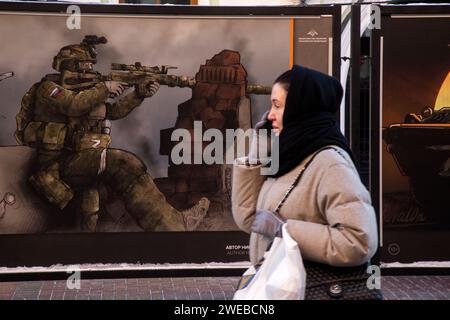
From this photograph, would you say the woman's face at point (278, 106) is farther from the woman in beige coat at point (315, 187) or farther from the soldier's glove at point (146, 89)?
the soldier's glove at point (146, 89)

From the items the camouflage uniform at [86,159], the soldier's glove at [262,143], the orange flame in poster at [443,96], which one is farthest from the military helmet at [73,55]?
the soldier's glove at [262,143]

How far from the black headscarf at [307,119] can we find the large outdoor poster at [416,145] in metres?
3.88

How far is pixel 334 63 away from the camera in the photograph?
22.3 feet

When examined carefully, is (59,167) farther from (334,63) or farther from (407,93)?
(407,93)

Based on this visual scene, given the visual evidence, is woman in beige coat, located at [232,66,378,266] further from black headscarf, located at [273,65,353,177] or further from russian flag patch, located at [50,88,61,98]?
russian flag patch, located at [50,88,61,98]

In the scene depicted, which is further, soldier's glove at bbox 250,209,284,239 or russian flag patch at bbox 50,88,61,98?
russian flag patch at bbox 50,88,61,98

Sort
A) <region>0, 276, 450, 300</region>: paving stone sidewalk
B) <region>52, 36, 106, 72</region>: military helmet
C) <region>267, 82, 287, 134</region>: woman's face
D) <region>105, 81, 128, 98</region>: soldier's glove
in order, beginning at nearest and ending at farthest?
1. <region>267, 82, 287, 134</region>: woman's face
2. <region>52, 36, 106, 72</region>: military helmet
3. <region>105, 81, 128, 98</region>: soldier's glove
4. <region>0, 276, 450, 300</region>: paving stone sidewalk

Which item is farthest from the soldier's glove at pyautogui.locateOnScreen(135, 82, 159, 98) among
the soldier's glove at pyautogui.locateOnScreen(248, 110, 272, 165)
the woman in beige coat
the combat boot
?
the woman in beige coat

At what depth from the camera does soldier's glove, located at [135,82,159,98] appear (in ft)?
22.7

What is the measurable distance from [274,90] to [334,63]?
11.8 feet

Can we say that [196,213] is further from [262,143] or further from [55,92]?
[262,143]

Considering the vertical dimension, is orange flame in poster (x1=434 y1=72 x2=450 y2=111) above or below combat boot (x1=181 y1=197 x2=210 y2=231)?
above

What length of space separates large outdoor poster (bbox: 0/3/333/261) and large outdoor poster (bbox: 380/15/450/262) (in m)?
0.74

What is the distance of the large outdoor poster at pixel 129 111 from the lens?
6.78m
